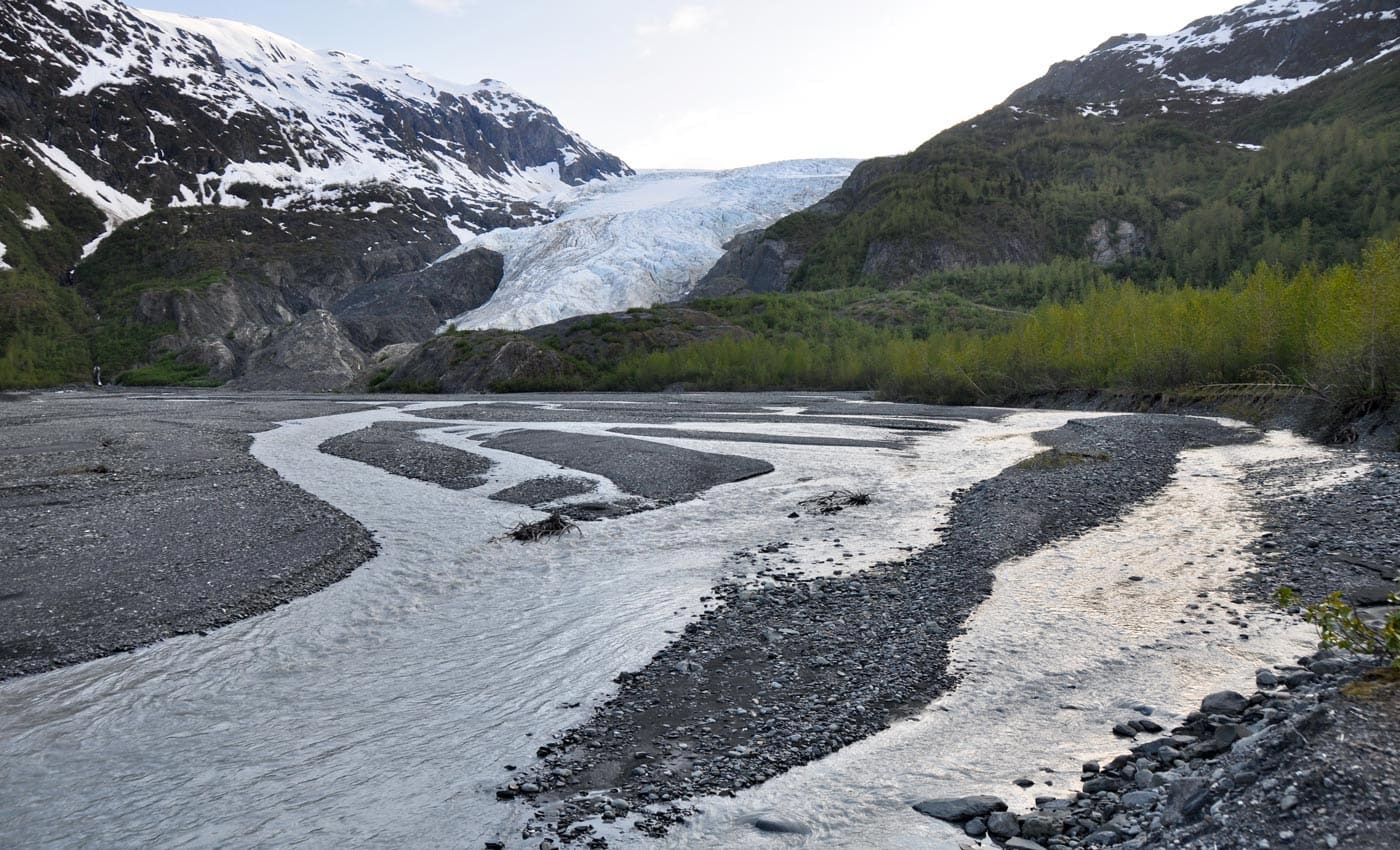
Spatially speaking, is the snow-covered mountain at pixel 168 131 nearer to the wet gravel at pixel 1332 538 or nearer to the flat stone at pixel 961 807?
the wet gravel at pixel 1332 538

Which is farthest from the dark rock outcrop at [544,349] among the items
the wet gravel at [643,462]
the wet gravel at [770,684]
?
the wet gravel at [770,684]

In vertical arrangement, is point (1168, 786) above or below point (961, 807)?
above

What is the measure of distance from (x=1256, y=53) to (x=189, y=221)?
20768 cm

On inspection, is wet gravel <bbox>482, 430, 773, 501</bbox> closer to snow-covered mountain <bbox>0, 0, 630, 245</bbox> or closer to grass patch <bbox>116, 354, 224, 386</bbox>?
grass patch <bbox>116, 354, 224, 386</bbox>

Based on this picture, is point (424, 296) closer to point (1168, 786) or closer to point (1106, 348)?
point (1106, 348)

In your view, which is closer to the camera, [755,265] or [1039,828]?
[1039,828]

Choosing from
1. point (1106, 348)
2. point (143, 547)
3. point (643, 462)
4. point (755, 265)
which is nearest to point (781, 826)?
point (143, 547)

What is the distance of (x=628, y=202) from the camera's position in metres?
133

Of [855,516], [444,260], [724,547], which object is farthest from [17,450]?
[444,260]

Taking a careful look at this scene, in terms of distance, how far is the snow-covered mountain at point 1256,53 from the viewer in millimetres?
152125

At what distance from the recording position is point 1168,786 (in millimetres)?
4508

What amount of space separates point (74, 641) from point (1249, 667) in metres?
11.0

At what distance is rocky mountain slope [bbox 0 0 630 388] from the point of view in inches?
3250

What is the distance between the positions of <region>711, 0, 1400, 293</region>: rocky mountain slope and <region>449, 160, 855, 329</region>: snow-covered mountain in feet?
18.4
